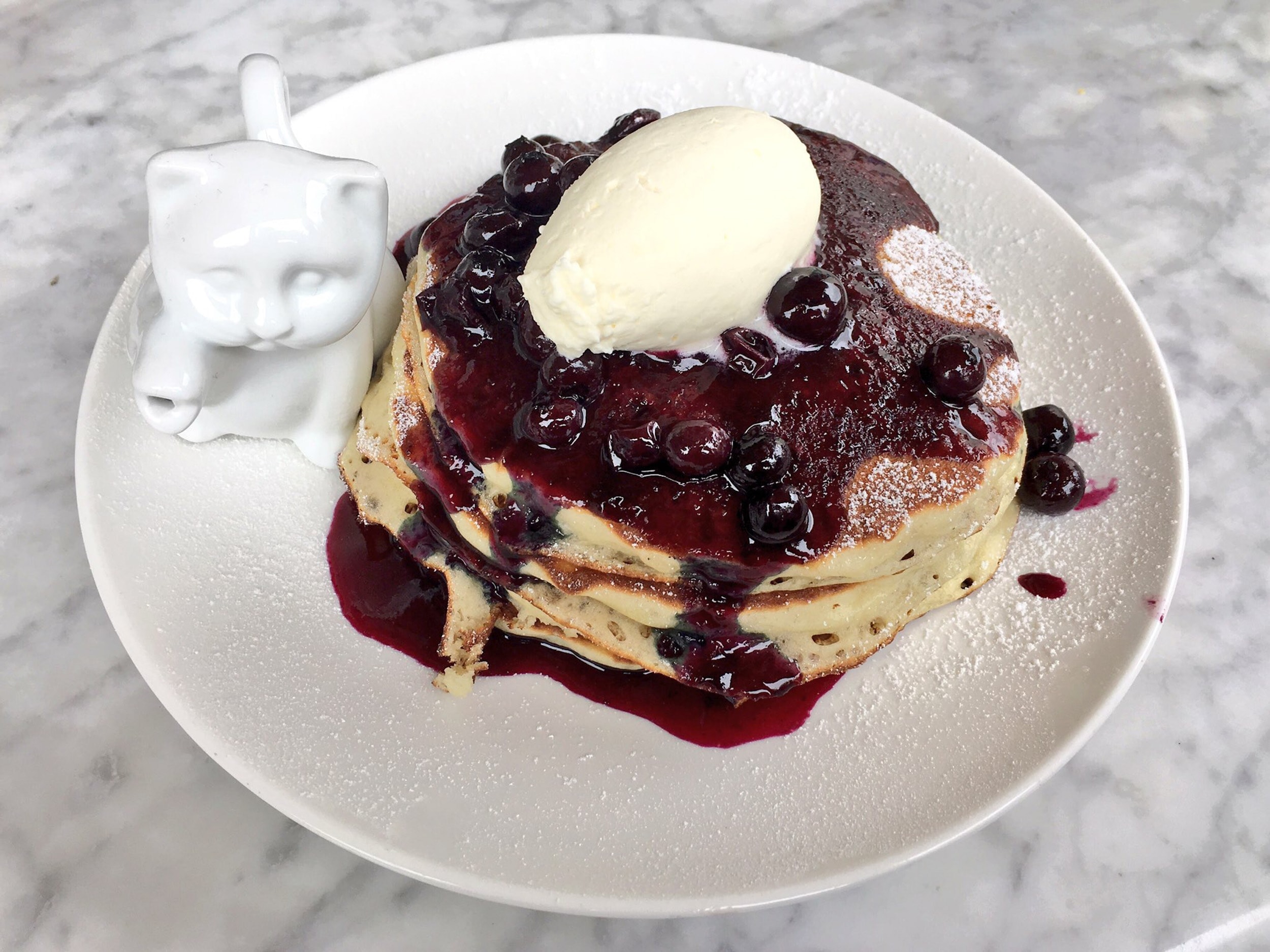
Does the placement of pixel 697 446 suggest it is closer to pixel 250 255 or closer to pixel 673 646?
pixel 673 646

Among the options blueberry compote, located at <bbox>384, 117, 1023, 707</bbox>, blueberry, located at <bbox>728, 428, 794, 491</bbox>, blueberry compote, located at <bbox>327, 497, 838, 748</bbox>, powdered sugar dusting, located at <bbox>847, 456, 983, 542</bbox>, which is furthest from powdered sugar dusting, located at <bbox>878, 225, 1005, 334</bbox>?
blueberry compote, located at <bbox>327, 497, 838, 748</bbox>

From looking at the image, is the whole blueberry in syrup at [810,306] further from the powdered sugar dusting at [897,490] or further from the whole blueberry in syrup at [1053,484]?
the whole blueberry in syrup at [1053,484]

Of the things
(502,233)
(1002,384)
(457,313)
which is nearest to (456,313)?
(457,313)

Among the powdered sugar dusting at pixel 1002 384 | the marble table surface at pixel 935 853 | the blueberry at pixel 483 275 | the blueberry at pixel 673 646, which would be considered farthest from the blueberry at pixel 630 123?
the marble table surface at pixel 935 853

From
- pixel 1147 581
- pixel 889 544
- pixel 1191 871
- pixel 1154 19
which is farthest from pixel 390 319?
pixel 1154 19

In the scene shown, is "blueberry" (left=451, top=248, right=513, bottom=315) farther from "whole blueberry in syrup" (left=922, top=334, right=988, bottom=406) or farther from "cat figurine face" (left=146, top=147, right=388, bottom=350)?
"whole blueberry in syrup" (left=922, top=334, right=988, bottom=406)
